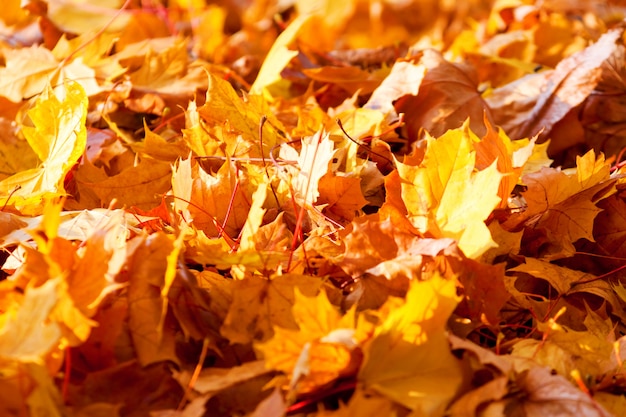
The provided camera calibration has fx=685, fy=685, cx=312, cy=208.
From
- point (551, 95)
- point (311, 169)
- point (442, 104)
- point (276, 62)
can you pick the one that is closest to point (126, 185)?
point (311, 169)

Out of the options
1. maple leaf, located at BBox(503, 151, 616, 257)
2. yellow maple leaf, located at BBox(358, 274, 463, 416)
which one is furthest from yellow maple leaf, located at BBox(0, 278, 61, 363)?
maple leaf, located at BBox(503, 151, 616, 257)

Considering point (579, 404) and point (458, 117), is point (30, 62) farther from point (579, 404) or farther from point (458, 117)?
point (579, 404)

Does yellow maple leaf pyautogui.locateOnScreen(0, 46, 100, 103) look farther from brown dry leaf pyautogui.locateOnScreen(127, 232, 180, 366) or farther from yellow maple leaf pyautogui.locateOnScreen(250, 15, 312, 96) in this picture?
brown dry leaf pyautogui.locateOnScreen(127, 232, 180, 366)

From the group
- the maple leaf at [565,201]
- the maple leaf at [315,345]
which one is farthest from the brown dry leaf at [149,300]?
the maple leaf at [565,201]

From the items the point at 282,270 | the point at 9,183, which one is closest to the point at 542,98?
the point at 282,270

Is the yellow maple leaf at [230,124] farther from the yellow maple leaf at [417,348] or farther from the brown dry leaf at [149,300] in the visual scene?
the yellow maple leaf at [417,348]

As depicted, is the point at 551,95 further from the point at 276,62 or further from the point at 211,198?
the point at 211,198

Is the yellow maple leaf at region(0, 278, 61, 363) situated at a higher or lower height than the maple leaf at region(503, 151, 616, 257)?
higher
